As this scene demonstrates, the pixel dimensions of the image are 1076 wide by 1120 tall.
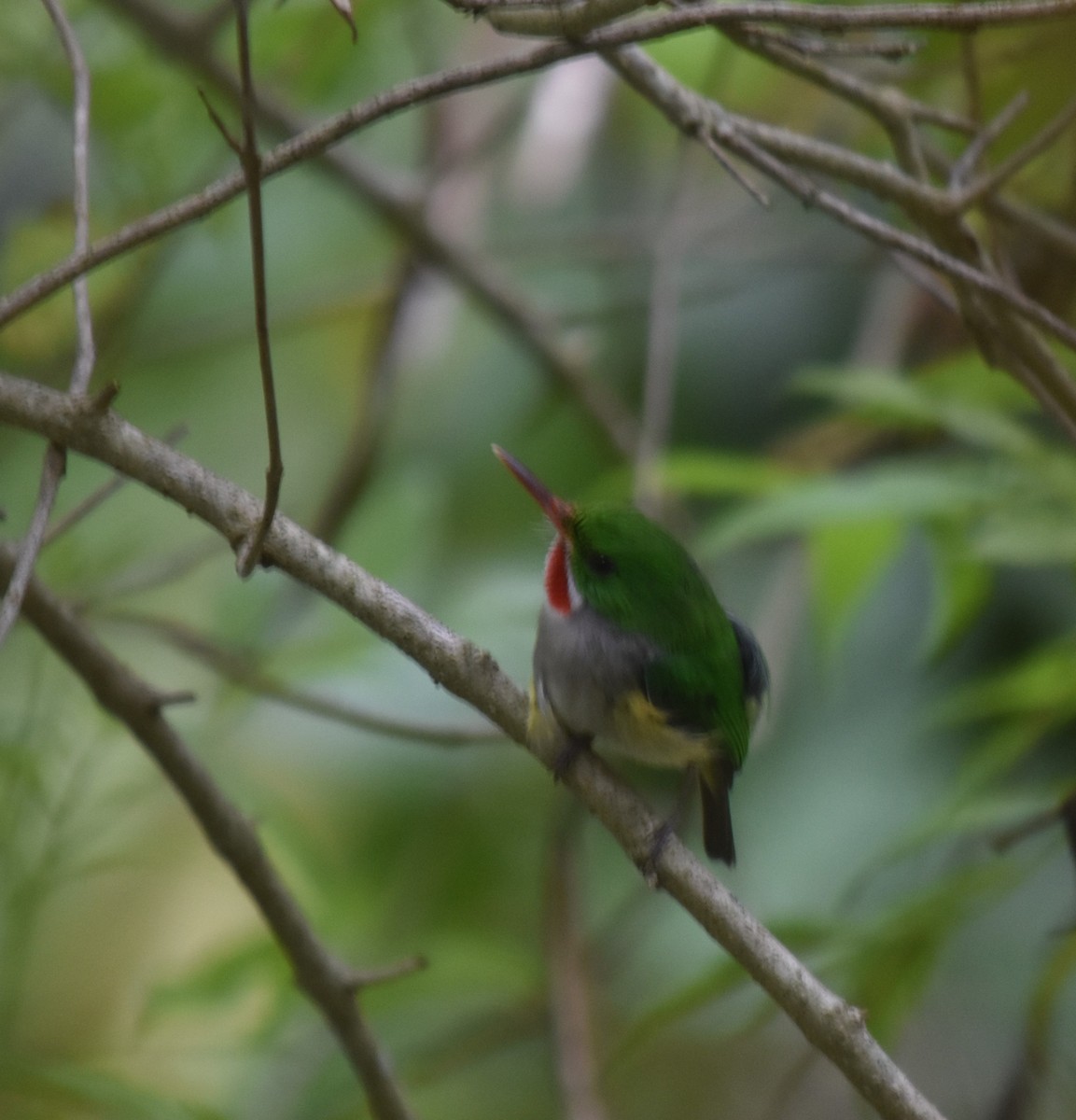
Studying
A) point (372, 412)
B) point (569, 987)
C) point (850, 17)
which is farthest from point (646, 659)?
point (372, 412)

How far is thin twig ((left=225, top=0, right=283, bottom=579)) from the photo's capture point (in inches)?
38.1

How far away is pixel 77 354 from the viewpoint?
54.4 inches

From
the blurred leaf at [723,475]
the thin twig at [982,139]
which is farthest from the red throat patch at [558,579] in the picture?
the thin twig at [982,139]

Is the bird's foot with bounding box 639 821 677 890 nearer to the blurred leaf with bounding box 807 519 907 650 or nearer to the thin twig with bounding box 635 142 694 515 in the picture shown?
the blurred leaf with bounding box 807 519 907 650

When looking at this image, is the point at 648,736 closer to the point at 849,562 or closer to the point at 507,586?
the point at 849,562

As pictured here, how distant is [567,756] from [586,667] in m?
0.17

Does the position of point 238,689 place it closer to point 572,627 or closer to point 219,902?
point 572,627

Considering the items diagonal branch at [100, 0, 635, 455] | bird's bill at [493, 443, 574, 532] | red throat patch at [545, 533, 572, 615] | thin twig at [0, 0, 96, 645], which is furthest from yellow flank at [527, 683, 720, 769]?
diagonal branch at [100, 0, 635, 455]

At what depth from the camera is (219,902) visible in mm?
3609

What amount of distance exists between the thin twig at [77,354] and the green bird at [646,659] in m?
0.50

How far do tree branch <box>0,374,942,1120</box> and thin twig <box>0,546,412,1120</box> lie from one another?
37 centimetres

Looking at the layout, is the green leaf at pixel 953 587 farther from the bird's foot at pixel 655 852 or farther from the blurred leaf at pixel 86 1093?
the blurred leaf at pixel 86 1093

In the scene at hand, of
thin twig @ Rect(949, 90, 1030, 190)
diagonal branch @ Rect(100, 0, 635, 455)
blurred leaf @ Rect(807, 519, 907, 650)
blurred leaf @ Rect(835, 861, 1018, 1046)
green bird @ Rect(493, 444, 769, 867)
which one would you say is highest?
diagonal branch @ Rect(100, 0, 635, 455)

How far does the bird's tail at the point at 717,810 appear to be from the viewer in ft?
5.64
